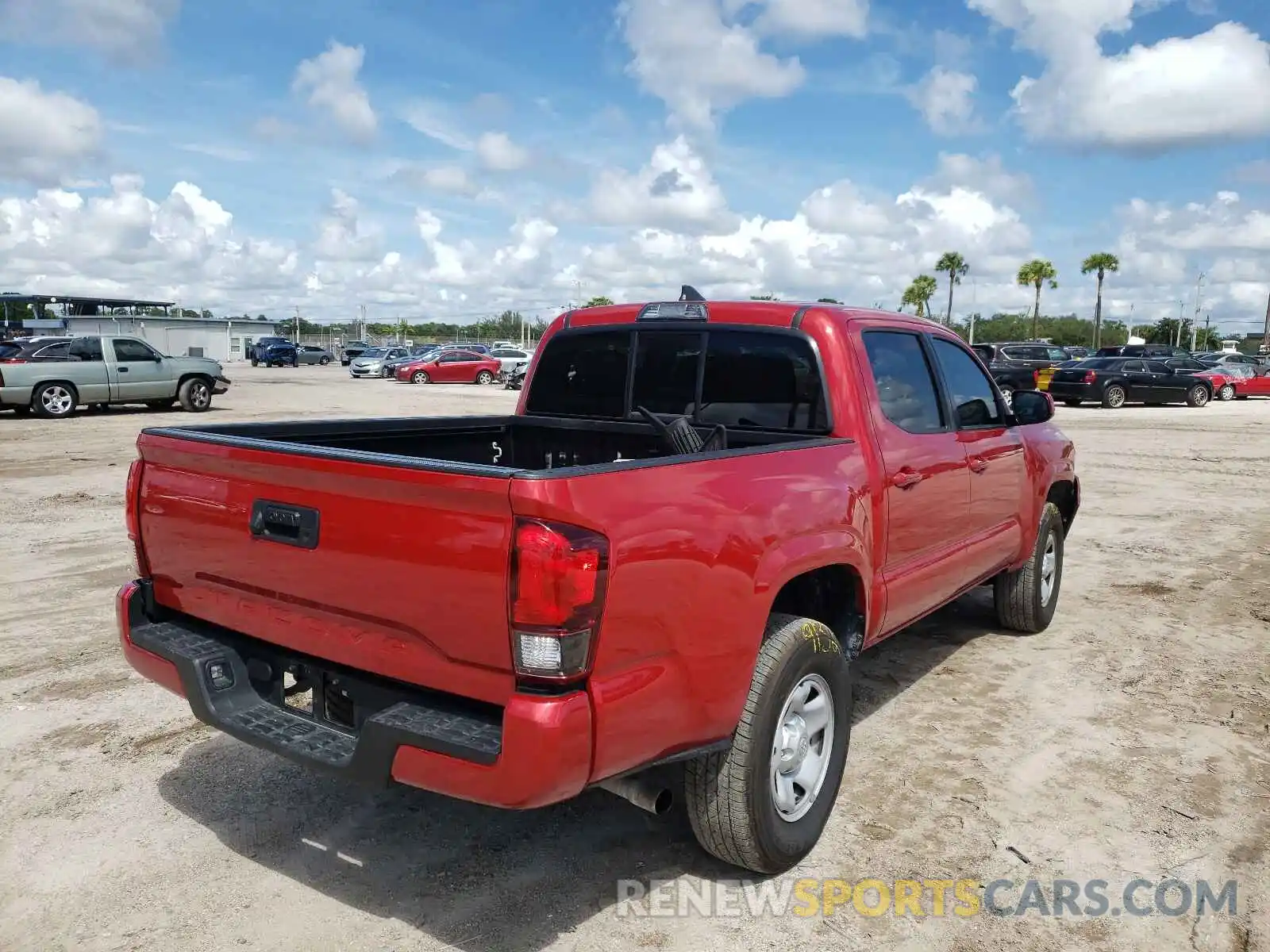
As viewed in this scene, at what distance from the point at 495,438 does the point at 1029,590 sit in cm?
331

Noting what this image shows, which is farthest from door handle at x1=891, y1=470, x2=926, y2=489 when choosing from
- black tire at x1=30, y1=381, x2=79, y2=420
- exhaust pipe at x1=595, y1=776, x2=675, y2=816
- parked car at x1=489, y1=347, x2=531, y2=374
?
parked car at x1=489, y1=347, x2=531, y2=374

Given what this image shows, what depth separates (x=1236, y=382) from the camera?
105ft

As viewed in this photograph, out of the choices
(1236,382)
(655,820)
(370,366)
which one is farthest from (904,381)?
(370,366)

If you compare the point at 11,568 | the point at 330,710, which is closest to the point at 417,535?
the point at 330,710

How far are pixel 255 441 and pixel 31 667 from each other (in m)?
3.02

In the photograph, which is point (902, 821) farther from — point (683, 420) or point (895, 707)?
point (683, 420)

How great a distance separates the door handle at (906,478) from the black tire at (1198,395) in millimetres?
28269

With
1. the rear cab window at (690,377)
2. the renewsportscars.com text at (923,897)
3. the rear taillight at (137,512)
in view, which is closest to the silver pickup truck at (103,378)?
the rear cab window at (690,377)

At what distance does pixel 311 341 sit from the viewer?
80.1 metres

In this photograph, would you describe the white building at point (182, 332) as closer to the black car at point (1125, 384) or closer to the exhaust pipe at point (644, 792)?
the black car at point (1125, 384)

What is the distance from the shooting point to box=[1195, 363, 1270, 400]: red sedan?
31.4 meters

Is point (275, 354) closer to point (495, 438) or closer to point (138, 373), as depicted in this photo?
point (138, 373)

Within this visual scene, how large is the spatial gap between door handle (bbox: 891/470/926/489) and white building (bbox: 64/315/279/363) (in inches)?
2349

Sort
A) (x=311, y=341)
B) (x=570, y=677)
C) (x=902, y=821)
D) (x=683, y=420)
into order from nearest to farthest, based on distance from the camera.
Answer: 1. (x=570, y=677)
2. (x=902, y=821)
3. (x=683, y=420)
4. (x=311, y=341)
